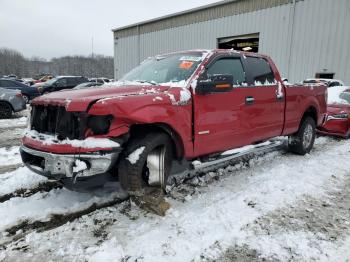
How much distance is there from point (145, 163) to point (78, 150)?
83cm

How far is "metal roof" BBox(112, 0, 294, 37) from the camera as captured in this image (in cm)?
1829

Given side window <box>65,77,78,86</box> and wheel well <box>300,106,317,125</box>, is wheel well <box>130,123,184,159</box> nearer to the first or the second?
wheel well <box>300,106,317,125</box>

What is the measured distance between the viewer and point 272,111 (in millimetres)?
5148

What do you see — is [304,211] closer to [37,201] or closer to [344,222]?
[344,222]

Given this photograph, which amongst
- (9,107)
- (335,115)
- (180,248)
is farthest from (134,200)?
(9,107)

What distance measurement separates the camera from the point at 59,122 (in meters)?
3.21

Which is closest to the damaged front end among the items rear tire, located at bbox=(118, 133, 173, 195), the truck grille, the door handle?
the truck grille

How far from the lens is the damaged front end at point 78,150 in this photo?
3.03m

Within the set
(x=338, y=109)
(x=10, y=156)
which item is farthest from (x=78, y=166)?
(x=338, y=109)

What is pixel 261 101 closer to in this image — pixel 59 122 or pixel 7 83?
pixel 59 122

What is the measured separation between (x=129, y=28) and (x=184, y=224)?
2707cm

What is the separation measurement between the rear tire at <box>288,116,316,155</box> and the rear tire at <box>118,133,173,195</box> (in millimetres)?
3354

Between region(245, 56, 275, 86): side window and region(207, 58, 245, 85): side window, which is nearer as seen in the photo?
region(207, 58, 245, 85): side window

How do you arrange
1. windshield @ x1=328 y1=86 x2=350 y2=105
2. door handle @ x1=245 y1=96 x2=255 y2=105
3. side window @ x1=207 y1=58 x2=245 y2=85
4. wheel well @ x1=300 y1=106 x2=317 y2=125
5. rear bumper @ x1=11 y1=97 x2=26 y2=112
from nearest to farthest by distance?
side window @ x1=207 y1=58 x2=245 y2=85
door handle @ x1=245 y1=96 x2=255 y2=105
wheel well @ x1=300 y1=106 x2=317 y2=125
windshield @ x1=328 y1=86 x2=350 y2=105
rear bumper @ x1=11 y1=97 x2=26 y2=112
